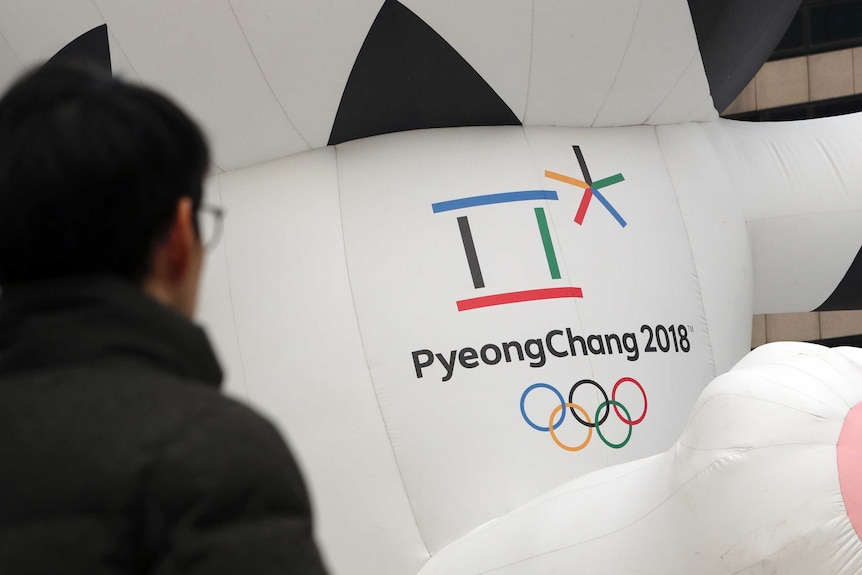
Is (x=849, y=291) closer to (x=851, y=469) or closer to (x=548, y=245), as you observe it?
(x=548, y=245)

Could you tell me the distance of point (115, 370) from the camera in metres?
0.69

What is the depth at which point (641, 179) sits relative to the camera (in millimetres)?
3139

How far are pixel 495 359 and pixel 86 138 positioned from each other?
6.84 ft

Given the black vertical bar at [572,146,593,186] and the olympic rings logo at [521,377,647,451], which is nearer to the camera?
the olympic rings logo at [521,377,647,451]

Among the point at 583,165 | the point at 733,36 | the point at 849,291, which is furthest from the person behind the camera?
the point at 849,291

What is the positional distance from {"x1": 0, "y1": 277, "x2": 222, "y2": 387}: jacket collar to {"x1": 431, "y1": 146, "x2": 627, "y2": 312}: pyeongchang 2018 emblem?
2.06 m

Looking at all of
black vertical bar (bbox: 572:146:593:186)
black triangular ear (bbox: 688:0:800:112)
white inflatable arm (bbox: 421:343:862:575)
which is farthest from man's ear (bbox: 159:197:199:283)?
black triangular ear (bbox: 688:0:800:112)

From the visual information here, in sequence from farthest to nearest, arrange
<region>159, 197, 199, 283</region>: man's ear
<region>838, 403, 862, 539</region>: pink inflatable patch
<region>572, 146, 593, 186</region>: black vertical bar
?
<region>572, 146, 593, 186</region>: black vertical bar
<region>838, 403, 862, 539</region>: pink inflatable patch
<region>159, 197, 199, 283</region>: man's ear

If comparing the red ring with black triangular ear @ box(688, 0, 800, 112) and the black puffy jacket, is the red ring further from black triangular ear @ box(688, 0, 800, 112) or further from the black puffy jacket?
the black puffy jacket

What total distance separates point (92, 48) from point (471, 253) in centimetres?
102

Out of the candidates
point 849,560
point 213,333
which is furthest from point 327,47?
point 849,560

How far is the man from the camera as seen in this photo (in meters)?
0.64

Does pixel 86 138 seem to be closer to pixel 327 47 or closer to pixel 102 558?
pixel 102 558

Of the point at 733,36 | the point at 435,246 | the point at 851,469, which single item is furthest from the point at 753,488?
the point at 733,36
